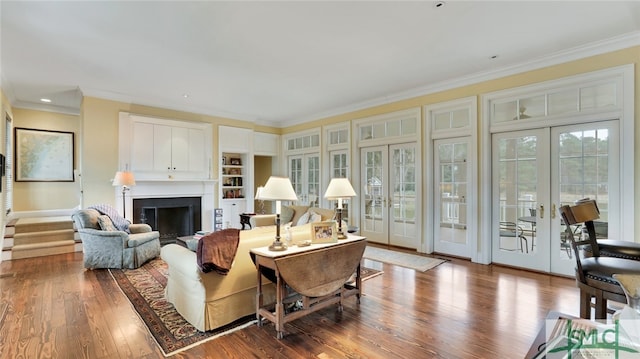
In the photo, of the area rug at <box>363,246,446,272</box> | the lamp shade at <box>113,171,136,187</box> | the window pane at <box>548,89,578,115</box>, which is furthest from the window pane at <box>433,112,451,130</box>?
the lamp shade at <box>113,171,136,187</box>

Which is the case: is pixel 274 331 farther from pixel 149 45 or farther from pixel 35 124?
pixel 35 124

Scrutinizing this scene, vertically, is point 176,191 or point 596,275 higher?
point 176,191

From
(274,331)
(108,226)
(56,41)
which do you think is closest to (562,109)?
(274,331)

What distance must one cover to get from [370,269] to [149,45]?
12.9 feet

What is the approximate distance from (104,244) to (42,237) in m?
1.84

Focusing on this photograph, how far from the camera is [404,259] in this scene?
15.3ft

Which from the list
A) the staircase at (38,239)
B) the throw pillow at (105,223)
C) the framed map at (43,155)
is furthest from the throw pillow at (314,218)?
the framed map at (43,155)

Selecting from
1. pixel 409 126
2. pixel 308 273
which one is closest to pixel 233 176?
pixel 409 126

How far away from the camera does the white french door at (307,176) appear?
7.13m

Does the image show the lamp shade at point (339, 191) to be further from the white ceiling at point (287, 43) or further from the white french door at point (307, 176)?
the white french door at point (307, 176)

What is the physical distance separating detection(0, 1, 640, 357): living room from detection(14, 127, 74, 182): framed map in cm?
12

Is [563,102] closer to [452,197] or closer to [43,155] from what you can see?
[452,197]

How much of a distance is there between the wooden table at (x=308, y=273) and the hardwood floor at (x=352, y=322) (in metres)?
0.15

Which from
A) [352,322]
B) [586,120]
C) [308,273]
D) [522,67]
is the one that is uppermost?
[522,67]
